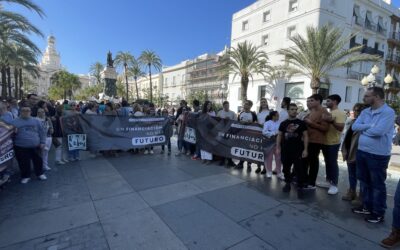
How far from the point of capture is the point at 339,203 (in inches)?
154

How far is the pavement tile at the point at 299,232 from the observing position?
272 centimetres

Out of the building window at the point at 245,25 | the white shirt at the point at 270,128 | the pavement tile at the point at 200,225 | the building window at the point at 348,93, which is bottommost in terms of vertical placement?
the pavement tile at the point at 200,225

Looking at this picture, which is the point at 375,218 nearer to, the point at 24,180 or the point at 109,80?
the point at 24,180

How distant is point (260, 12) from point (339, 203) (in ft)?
89.4

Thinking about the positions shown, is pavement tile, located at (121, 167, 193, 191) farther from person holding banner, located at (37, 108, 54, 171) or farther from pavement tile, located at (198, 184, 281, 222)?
person holding banner, located at (37, 108, 54, 171)

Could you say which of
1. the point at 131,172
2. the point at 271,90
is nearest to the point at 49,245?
the point at 131,172

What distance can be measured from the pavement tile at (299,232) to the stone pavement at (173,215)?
0.01m

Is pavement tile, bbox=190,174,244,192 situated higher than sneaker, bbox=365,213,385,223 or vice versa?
sneaker, bbox=365,213,385,223

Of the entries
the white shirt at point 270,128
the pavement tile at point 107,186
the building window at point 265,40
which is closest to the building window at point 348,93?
the building window at point 265,40

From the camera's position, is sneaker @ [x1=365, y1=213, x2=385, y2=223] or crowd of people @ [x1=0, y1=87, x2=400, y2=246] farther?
sneaker @ [x1=365, y1=213, x2=385, y2=223]

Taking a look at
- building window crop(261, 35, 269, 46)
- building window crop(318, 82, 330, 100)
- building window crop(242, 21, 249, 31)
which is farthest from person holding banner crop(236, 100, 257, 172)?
building window crop(242, 21, 249, 31)

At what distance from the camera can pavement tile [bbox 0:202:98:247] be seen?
2812mm

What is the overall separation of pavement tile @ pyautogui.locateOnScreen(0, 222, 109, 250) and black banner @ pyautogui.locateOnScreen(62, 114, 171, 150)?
3.84m

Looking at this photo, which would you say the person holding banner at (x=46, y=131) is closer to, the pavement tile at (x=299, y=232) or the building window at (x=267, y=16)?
the pavement tile at (x=299, y=232)
